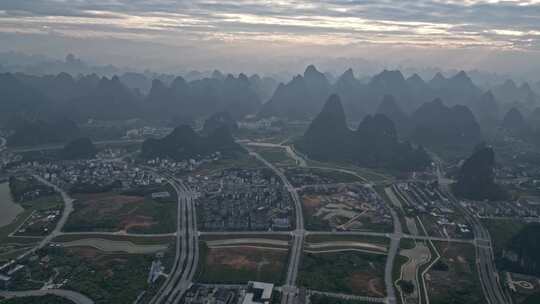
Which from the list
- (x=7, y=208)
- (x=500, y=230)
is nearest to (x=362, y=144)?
(x=500, y=230)

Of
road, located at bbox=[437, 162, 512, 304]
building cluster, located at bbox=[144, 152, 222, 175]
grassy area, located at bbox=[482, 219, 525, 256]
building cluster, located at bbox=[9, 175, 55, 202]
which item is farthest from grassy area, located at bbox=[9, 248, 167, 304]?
grassy area, located at bbox=[482, 219, 525, 256]

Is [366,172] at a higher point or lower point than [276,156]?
higher

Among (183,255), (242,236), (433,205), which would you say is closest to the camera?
(183,255)

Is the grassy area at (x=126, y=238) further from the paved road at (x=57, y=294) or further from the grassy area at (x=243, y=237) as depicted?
the paved road at (x=57, y=294)

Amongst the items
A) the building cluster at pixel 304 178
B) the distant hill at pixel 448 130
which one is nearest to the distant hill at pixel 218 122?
the building cluster at pixel 304 178

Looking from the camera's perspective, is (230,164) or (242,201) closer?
(242,201)

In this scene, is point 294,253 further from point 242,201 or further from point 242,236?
point 242,201

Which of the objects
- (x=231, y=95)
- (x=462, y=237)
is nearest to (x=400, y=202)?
(x=462, y=237)
